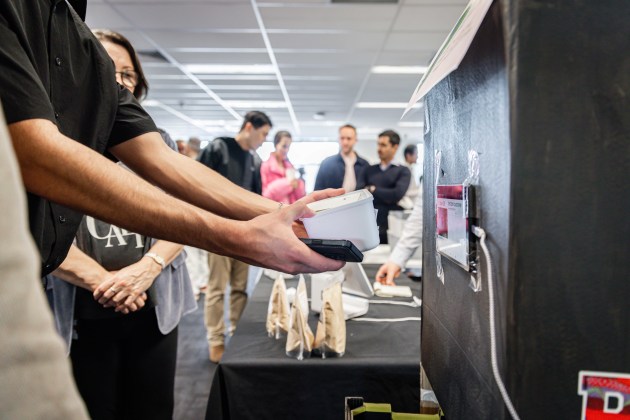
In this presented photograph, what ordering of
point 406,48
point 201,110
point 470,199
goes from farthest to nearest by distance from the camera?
point 201,110 → point 406,48 → point 470,199

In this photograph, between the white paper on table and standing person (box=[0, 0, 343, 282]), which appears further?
standing person (box=[0, 0, 343, 282])

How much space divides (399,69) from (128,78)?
4.65 meters

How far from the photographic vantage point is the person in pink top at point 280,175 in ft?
11.3

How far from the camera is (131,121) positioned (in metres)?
0.88

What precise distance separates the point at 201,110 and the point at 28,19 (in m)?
7.85

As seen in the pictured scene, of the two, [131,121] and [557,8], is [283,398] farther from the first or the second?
[557,8]

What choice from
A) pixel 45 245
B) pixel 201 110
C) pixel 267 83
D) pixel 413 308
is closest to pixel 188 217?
pixel 45 245

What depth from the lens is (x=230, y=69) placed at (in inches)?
210

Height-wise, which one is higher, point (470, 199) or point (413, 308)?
point (470, 199)

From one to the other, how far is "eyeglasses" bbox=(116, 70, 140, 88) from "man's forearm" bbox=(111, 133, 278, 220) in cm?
40

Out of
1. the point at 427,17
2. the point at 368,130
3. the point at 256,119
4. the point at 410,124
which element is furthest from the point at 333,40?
the point at 368,130

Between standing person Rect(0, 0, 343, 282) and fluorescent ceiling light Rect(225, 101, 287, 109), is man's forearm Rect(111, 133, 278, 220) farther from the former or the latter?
fluorescent ceiling light Rect(225, 101, 287, 109)

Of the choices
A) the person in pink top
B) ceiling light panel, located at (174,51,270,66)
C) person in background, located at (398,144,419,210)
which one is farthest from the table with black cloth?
ceiling light panel, located at (174,51,270,66)

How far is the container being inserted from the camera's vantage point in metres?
0.66
